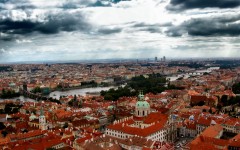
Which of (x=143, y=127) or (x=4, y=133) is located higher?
(x=143, y=127)

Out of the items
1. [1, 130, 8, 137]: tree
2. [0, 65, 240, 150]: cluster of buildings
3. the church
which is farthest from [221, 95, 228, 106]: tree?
[1, 130, 8, 137]: tree

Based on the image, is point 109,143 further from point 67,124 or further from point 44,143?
point 67,124

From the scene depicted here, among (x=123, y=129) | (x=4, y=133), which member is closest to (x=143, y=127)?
(x=123, y=129)

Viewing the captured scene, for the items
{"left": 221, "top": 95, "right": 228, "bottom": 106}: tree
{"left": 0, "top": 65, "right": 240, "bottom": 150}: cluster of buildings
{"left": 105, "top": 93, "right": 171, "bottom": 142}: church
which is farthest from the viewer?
{"left": 221, "top": 95, "right": 228, "bottom": 106}: tree

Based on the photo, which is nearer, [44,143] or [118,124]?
[44,143]

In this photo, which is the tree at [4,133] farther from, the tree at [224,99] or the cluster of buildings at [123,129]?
the tree at [224,99]

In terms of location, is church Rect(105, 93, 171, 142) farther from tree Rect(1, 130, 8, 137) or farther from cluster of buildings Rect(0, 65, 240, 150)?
tree Rect(1, 130, 8, 137)

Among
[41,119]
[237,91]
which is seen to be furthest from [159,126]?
[237,91]

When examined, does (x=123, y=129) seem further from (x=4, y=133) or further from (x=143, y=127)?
(x=4, y=133)
